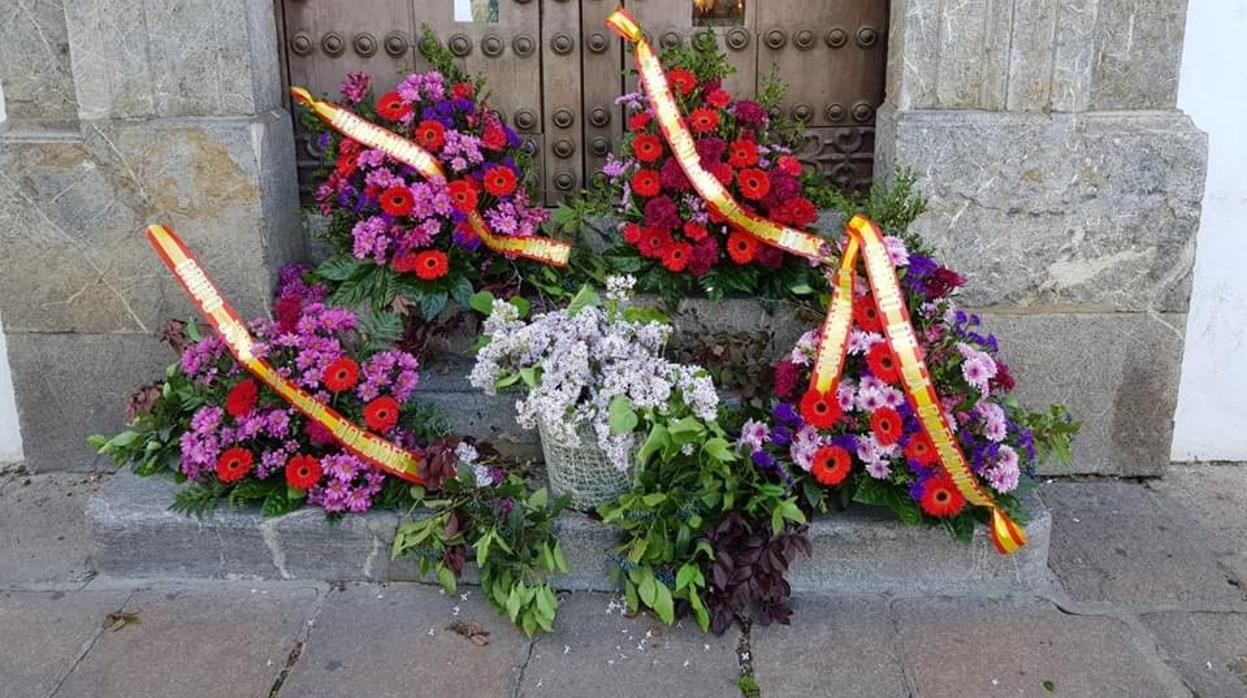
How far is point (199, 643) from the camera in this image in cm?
272

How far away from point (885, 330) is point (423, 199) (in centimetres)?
140

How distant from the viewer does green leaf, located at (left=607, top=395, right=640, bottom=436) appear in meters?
2.69

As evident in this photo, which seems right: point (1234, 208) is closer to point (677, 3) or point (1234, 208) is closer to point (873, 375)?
point (873, 375)

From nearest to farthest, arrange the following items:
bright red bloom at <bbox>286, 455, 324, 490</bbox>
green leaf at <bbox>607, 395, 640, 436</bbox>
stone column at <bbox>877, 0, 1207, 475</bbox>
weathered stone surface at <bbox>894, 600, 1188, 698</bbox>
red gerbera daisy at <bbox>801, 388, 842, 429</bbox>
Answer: weathered stone surface at <bbox>894, 600, 1188, 698</bbox>
green leaf at <bbox>607, 395, 640, 436</bbox>
red gerbera daisy at <bbox>801, 388, 842, 429</bbox>
bright red bloom at <bbox>286, 455, 324, 490</bbox>
stone column at <bbox>877, 0, 1207, 475</bbox>

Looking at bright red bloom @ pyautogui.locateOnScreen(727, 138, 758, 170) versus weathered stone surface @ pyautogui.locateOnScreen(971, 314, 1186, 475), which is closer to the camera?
bright red bloom @ pyautogui.locateOnScreen(727, 138, 758, 170)

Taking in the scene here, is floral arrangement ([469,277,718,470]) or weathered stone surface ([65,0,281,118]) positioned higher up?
weathered stone surface ([65,0,281,118])

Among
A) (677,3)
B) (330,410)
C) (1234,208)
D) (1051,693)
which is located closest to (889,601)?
(1051,693)

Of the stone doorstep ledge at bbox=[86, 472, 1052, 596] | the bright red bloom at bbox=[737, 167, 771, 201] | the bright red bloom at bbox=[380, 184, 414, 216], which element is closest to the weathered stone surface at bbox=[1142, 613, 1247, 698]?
the stone doorstep ledge at bbox=[86, 472, 1052, 596]

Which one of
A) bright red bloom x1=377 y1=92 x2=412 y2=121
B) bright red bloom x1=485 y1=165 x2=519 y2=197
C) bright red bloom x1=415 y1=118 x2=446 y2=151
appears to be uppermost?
bright red bloom x1=377 y1=92 x2=412 y2=121

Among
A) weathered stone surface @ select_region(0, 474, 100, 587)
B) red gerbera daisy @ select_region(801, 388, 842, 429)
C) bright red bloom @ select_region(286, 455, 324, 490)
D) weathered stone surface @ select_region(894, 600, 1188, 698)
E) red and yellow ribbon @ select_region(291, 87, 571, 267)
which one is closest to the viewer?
weathered stone surface @ select_region(894, 600, 1188, 698)

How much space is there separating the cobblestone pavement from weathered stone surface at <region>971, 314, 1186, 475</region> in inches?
18.9

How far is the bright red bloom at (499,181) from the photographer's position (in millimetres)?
3393

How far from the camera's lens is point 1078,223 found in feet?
11.0

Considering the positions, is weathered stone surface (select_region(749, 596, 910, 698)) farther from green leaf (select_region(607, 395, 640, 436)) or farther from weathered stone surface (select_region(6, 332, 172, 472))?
weathered stone surface (select_region(6, 332, 172, 472))
